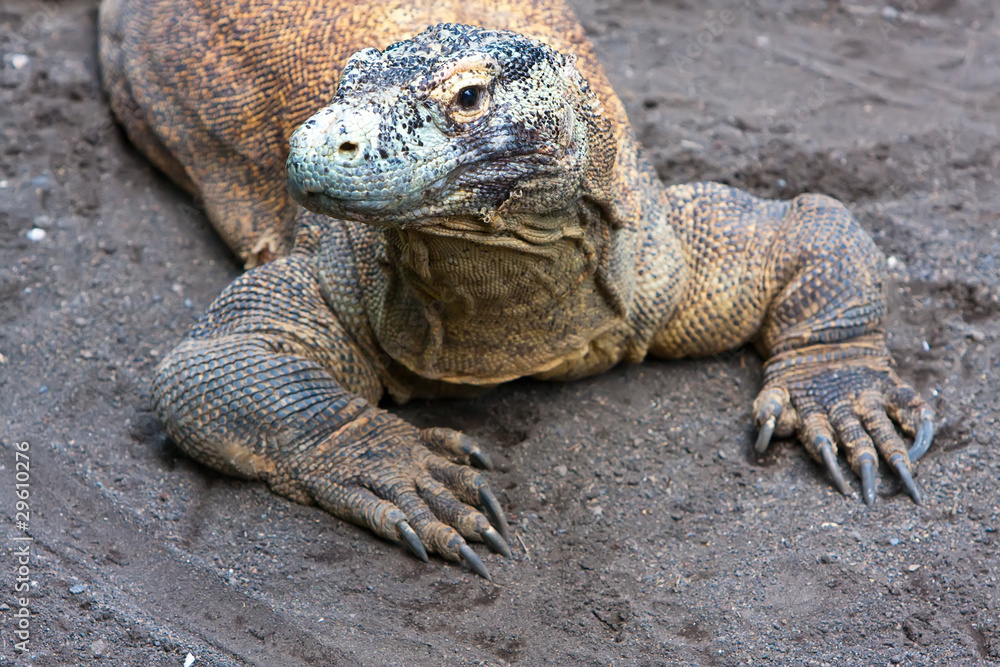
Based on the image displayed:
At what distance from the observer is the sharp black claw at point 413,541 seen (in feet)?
13.9

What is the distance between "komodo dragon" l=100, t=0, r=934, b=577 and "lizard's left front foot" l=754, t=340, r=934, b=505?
0.04ft

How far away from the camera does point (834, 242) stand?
5.21 meters

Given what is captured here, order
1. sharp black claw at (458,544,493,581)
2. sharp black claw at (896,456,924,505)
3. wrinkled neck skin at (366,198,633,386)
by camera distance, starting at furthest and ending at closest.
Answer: sharp black claw at (896,456,924,505)
sharp black claw at (458,544,493,581)
wrinkled neck skin at (366,198,633,386)

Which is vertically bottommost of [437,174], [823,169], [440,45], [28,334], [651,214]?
[28,334]

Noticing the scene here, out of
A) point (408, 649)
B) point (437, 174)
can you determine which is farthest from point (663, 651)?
point (437, 174)

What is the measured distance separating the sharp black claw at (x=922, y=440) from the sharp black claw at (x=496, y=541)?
6.02ft

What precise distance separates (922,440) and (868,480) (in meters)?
0.36

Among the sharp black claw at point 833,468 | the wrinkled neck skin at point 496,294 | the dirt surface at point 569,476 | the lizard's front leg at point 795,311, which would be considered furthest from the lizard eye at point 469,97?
the sharp black claw at point 833,468

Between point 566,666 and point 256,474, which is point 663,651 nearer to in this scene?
point 566,666

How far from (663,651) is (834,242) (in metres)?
2.32

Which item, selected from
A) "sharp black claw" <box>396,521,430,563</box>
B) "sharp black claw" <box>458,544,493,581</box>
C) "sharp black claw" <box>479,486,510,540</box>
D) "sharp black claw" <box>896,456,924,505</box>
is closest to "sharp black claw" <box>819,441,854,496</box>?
"sharp black claw" <box>896,456,924,505</box>

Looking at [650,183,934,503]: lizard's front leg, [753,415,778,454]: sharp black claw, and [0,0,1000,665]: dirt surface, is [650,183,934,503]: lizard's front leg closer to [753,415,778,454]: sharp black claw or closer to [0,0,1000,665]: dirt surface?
[753,415,778,454]: sharp black claw

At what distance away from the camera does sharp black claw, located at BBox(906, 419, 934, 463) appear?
4.73 metres

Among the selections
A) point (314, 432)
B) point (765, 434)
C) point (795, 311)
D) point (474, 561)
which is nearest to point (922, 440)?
point (765, 434)
